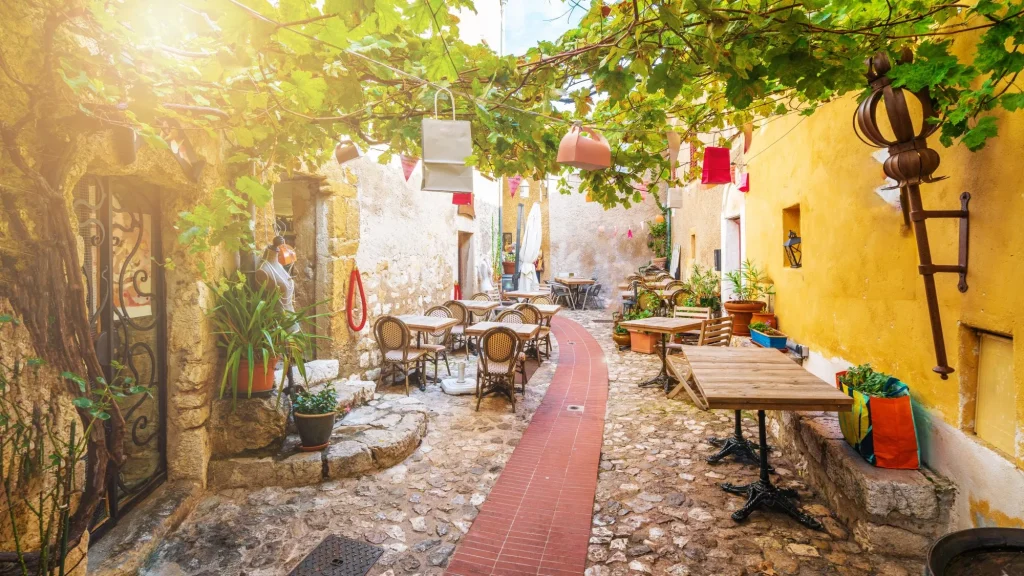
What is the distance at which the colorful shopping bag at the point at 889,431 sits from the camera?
2938mm

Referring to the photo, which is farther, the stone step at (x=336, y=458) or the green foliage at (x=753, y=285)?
the green foliage at (x=753, y=285)

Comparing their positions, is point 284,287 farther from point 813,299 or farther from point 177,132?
point 813,299

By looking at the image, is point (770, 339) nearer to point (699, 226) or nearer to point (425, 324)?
point (425, 324)

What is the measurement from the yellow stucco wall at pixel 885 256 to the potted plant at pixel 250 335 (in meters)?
4.13

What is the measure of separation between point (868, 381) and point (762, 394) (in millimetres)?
823

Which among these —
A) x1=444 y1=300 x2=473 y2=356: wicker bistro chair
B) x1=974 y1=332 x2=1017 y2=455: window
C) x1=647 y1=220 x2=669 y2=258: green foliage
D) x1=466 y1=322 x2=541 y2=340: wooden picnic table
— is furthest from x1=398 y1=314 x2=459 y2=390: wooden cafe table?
x1=647 y1=220 x2=669 y2=258: green foliage

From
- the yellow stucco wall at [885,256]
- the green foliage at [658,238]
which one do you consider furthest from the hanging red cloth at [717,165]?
the green foliage at [658,238]

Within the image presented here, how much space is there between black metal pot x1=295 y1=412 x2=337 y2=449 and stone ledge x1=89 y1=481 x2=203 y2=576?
75cm

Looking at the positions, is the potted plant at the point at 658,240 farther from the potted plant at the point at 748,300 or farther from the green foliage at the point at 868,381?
the green foliage at the point at 868,381

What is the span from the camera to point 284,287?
13.6 feet

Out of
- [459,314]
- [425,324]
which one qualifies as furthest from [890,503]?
[459,314]

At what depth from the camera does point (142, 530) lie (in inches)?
116

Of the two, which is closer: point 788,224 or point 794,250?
point 794,250

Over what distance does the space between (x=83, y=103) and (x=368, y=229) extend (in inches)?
176
